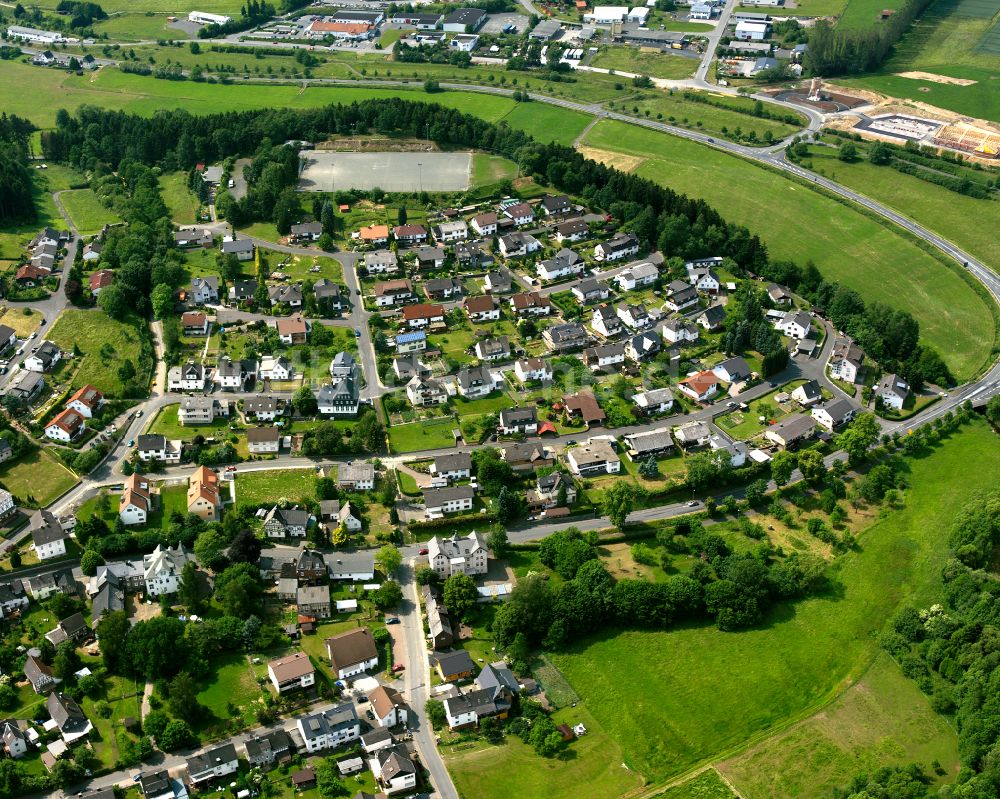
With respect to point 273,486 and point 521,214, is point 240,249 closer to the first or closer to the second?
point 521,214

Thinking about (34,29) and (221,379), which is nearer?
(221,379)

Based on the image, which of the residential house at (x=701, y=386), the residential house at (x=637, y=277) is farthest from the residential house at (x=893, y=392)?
the residential house at (x=637, y=277)

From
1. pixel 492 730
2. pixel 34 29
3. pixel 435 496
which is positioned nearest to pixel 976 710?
pixel 492 730

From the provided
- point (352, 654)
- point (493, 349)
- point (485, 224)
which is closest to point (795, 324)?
point (493, 349)

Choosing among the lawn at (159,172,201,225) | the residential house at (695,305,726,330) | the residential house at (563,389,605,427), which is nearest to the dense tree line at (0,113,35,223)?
the lawn at (159,172,201,225)

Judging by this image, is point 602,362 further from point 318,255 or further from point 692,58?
point 692,58

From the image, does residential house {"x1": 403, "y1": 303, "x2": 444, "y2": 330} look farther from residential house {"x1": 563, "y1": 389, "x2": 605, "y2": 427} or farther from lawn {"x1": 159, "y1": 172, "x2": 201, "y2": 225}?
lawn {"x1": 159, "y1": 172, "x2": 201, "y2": 225}

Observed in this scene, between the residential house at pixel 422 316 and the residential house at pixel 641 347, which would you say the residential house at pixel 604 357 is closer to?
the residential house at pixel 641 347
